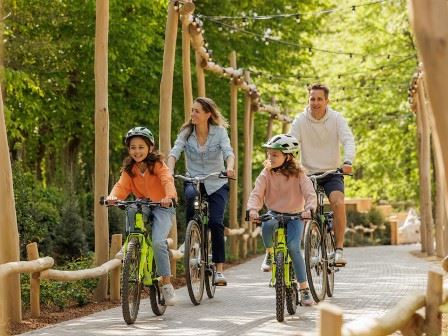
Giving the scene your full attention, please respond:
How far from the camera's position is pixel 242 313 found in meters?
12.0

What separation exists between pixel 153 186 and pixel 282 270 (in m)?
1.66

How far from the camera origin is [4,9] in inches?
A: 966

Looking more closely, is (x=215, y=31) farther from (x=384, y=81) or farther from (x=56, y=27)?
(x=384, y=81)

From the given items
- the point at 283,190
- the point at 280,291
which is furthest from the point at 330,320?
the point at 283,190

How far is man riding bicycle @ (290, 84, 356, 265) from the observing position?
13.4m

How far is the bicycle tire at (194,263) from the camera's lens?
12.6 m

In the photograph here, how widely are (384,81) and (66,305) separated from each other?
3013 centimetres

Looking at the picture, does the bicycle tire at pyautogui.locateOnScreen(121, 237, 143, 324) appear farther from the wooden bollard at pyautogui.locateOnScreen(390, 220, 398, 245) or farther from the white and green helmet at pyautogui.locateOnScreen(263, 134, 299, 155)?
the wooden bollard at pyautogui.locateOnScreen(390, 220, 398, 245)

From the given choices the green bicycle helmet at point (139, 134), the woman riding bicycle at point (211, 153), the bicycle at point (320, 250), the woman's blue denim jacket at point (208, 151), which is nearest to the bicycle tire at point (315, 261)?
the bicycle at point (320, 250)

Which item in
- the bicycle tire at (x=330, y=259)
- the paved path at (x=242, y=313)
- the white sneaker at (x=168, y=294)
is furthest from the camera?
the bicycle tire at (x=330, y=259)

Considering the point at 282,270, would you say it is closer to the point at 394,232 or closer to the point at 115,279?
the point at 115,279

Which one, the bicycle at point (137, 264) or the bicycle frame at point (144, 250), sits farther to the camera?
the bicycle frame at point (144, 250)

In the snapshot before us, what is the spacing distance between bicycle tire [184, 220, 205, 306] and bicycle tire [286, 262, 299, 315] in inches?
54.0

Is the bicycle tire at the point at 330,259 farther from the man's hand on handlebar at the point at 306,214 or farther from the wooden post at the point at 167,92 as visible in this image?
the wooden post at the point at 167,92
